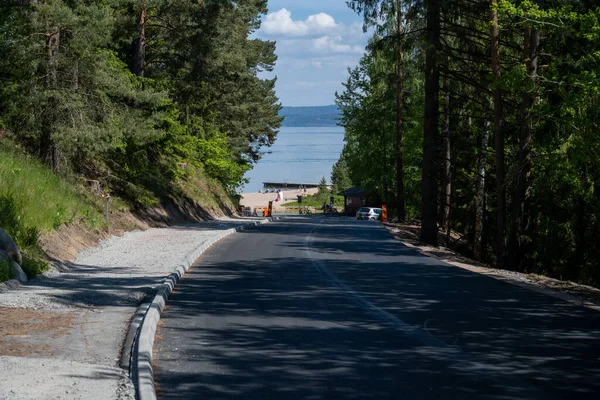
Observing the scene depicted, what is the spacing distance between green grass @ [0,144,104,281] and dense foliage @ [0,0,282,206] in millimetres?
→ 1379

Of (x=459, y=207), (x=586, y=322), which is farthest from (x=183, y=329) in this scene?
(x=459, y=207)

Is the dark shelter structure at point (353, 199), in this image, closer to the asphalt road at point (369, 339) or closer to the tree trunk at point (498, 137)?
the tree trunk at point (498, 137)

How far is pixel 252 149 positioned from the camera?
91688 millimetres

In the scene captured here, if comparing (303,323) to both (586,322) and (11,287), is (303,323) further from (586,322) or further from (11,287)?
(11,287)

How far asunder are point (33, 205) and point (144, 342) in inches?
449

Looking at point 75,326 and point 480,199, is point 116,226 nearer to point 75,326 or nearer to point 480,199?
point 75,326

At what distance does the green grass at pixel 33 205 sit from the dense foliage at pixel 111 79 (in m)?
1.38

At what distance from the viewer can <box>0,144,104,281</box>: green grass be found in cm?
1709

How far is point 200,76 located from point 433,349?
29041 mm

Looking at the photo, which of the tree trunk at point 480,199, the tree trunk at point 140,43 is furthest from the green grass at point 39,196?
the tree trunk at point 480,199

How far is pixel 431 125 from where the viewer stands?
99.0 feet

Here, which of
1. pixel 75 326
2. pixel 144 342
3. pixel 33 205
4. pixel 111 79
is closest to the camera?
pixel 144 342

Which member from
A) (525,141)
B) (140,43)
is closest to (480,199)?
(525,141)

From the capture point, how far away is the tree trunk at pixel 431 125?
28.8 m
